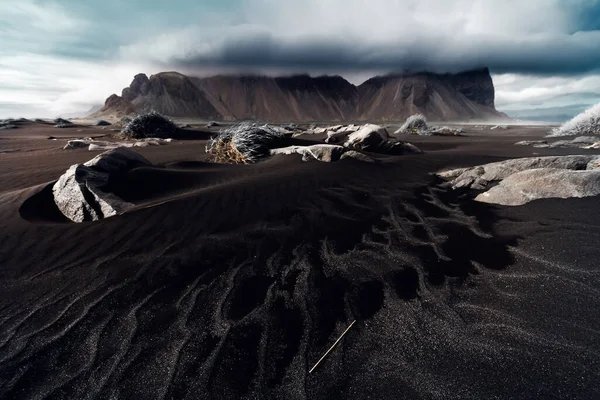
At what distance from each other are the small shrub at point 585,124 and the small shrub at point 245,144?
58.9 feet

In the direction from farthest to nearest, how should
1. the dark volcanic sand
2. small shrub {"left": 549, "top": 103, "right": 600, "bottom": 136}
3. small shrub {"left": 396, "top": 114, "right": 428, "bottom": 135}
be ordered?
1. small shrub {"left": 396, "top": 114, "right": 428, "bottom": 135}
2. small shrub {"left": 549, "top": 103, "right": 600, "bottom": 136}
3. the dark volcanic sand

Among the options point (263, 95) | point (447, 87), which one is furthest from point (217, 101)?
point (447, 87)

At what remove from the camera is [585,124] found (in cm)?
1681

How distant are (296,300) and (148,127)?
53.5 ft

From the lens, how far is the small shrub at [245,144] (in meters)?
7.97

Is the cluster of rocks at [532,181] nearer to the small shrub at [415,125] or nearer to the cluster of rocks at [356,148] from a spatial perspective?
the cluster of rocks at [356,148]

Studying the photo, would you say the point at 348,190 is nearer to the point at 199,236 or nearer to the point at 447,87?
the point at 199,236

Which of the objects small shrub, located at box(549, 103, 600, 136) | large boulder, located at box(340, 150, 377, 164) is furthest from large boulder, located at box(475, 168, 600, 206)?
small shrub, located at box(549, 103, 600, 136)

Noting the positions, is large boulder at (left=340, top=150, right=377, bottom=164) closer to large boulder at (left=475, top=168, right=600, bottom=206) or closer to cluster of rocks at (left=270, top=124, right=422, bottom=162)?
cluster of rocks at (left=270, top=124, right=422, bottom=162)

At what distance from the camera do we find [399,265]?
290cm

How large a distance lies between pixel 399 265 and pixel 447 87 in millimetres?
223787

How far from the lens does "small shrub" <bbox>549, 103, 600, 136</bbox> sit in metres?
16.3

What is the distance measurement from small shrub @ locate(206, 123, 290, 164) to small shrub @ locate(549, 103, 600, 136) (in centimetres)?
1794

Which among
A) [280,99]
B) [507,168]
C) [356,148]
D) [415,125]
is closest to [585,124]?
[415,125]
